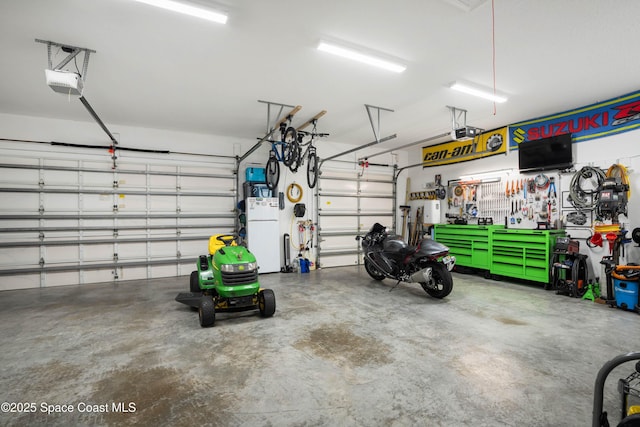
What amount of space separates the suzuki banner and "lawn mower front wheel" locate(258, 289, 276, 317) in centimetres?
556

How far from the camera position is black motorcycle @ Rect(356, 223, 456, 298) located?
184 inches

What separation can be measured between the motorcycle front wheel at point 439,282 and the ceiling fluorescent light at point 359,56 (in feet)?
9.59

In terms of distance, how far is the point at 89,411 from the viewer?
6.67 ft

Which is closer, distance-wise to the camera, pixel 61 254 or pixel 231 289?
pixel 231 289

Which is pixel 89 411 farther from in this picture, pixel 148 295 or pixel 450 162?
pixel 450 162

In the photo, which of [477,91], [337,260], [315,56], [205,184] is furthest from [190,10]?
[337,260]

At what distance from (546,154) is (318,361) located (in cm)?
570

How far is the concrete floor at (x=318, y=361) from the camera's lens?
2.02 metres

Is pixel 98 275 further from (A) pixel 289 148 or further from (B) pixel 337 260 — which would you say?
(B) pixel 337 260

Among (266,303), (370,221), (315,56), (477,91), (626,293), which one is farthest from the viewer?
(370,221)

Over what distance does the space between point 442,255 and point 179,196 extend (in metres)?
5.49

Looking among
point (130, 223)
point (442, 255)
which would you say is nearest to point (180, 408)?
point (442, 255)

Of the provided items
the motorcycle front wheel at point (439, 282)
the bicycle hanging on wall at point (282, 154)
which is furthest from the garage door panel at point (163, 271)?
Answer: the motorcycle front wheel at point (439, 282)

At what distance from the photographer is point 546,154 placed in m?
5.63
